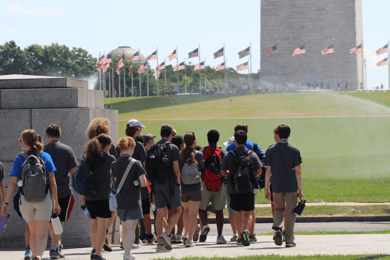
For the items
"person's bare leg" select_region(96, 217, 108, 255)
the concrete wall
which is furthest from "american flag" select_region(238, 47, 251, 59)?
"person's bare leg" select_region(96, 217, 108, 255)

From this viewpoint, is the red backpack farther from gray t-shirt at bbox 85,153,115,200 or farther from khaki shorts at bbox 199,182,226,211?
gray t-shirt at bbox 85,153,115,200

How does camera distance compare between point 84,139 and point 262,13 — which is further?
point 262,13

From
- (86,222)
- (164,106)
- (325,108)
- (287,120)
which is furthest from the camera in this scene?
(164,106)

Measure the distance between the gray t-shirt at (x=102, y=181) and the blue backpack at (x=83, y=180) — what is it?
0.07 m

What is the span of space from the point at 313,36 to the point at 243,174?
73.3 m

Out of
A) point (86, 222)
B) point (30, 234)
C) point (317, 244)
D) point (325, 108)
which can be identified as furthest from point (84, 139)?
point (325, 108)

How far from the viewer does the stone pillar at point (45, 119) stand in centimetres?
857

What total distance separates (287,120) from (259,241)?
38062mm

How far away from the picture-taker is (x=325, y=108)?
5328 centimetres

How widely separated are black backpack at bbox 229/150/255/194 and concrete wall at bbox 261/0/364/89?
72.1 meters

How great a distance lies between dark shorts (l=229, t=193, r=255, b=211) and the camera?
27.1ft

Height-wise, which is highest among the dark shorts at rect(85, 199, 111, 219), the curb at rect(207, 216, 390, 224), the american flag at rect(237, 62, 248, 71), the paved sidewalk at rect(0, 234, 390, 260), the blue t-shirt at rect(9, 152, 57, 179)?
the american flag at rect(237, 62, 248, 71)

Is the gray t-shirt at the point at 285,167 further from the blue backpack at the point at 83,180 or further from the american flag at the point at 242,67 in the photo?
the american flag at the point at 242,67

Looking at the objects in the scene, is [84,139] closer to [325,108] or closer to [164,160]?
[164,160]
